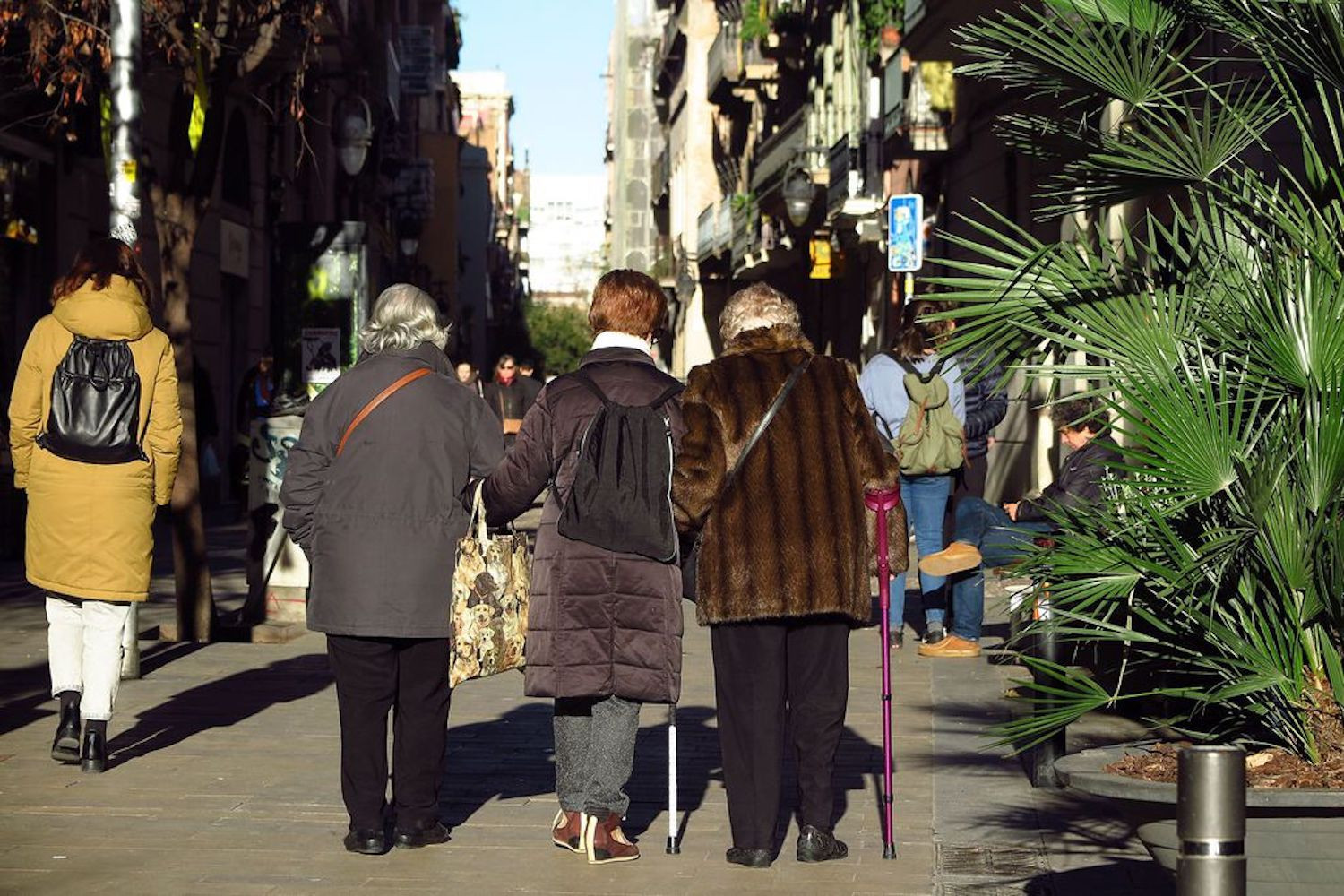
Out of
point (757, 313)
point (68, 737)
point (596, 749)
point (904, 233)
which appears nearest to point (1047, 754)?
point (596, 749)

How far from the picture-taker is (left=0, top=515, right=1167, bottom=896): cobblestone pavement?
6789 mm

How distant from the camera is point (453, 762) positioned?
9031 millimetres

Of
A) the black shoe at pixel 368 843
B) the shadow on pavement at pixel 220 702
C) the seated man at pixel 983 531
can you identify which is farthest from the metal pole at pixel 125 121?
the black shoe at pixel 368 843

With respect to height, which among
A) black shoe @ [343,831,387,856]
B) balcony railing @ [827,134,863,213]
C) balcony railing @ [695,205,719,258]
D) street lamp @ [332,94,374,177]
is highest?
balcony railing @ [695,205,719,258]

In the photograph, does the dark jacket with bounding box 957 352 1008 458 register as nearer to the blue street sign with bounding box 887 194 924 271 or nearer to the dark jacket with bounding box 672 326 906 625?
the dark jacket with bounding box 672 326 906 625

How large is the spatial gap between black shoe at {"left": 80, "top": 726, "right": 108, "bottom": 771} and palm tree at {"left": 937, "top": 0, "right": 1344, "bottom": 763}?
3.87 meters

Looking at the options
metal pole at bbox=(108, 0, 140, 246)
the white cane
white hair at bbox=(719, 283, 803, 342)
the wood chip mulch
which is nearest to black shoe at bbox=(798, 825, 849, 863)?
the white cane

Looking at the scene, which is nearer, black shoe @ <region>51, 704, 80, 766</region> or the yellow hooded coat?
the yellow hooded coat

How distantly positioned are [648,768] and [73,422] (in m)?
2.57

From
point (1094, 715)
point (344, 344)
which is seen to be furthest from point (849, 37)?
point (1094, 715)

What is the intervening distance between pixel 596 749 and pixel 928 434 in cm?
607

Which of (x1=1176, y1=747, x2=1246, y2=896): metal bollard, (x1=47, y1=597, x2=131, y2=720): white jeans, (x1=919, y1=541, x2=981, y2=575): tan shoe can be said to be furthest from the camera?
(x1=919, y1=541, x2=981, y2=575): tan shoe

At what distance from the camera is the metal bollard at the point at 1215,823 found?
4105 millimetres

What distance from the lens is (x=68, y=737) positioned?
8.61 metres
